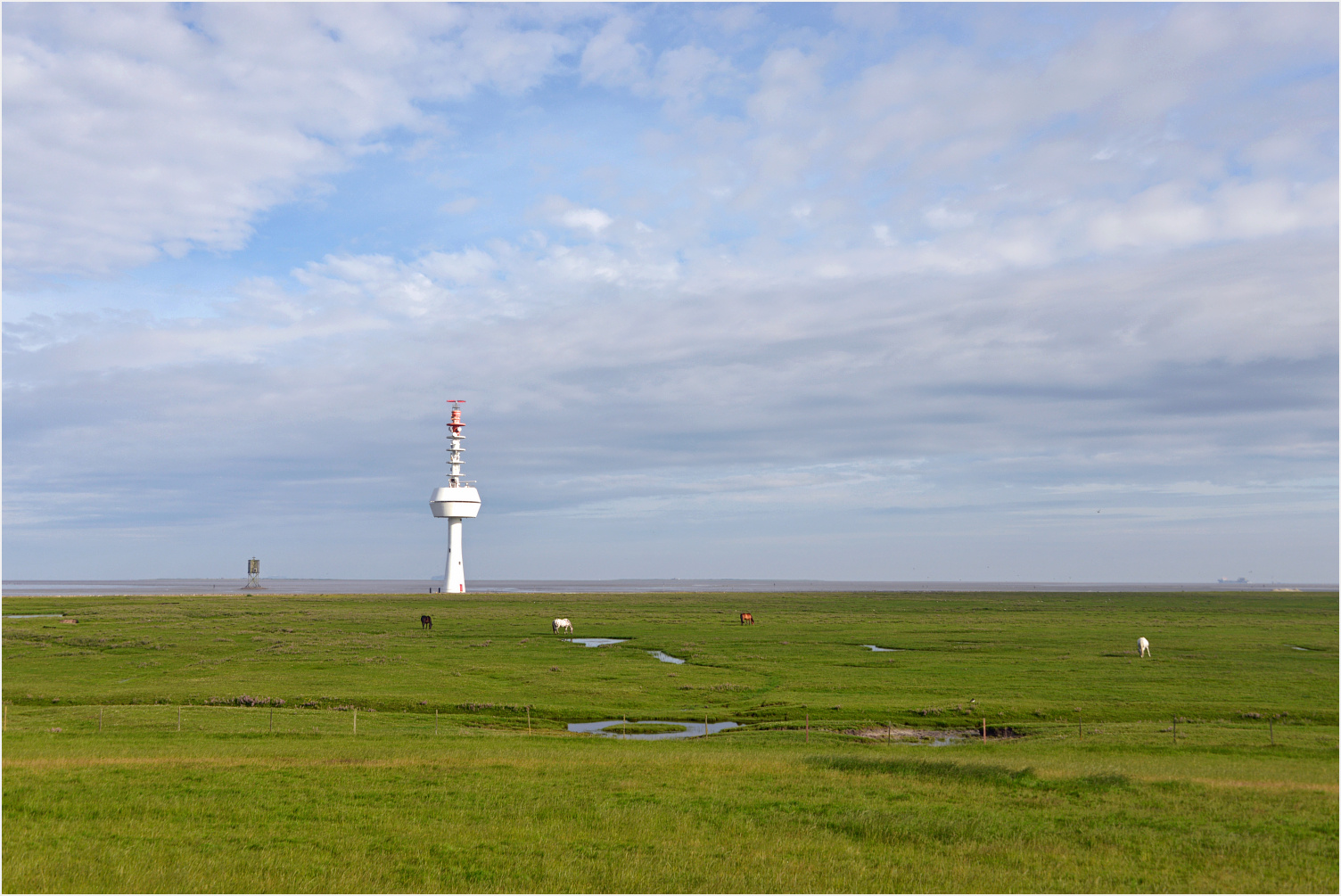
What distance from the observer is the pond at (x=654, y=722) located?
4691cm

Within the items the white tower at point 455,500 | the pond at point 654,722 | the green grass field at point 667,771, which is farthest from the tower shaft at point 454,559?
the pond at point 654,722

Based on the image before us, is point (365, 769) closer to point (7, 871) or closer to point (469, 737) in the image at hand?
point (469, 737)

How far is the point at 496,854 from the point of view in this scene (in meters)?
24.6

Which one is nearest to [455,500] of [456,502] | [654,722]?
[456,502]

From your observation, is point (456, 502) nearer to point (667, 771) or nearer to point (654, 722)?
point (654, 722)

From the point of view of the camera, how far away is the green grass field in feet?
77.2

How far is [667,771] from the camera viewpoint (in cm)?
3522

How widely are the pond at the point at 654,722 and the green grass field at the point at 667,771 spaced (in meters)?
1.43

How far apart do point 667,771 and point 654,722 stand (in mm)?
16141

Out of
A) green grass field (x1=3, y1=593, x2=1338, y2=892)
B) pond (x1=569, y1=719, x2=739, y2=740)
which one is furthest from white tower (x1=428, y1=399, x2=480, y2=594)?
pond (x1=569, y1=719, x2=739, y2=740)

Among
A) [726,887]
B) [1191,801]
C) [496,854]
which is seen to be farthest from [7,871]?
[1191,801]

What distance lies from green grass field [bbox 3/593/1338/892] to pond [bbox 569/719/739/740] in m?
1.43

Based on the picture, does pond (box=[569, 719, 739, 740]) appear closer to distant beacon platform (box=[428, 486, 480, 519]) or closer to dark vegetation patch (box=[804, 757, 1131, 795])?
dark vegetation patch (box=[804, 757, 1131, 795])

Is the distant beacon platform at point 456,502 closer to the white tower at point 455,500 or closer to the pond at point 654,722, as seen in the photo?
the white tower at point 455,500
